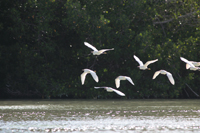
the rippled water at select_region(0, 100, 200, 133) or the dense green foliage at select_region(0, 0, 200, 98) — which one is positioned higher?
the dense green foliage at select_region(0, 0, 200, 98)

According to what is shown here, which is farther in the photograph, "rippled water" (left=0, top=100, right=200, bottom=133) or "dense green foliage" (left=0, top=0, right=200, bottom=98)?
"dense green foliage" (left=0, top=0, right=200, bottom=98)

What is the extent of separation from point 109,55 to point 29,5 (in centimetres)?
628

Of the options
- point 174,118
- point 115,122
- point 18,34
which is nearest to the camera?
point 115,122

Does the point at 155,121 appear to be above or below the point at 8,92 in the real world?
below

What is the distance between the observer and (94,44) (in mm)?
27781

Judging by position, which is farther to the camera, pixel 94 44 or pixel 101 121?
pixel 94 44

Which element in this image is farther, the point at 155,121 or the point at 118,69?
the point at 118,69

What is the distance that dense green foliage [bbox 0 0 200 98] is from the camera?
2794cm

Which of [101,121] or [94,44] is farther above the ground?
[94,44]

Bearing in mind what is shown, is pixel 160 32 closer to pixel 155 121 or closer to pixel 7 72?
pixel 7 72

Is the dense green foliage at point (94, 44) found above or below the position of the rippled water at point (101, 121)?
above

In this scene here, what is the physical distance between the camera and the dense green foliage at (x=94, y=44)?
27938 millimetres

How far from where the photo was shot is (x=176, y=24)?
30.0 meters

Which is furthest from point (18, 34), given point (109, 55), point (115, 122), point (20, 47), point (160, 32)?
point (115, 122)
